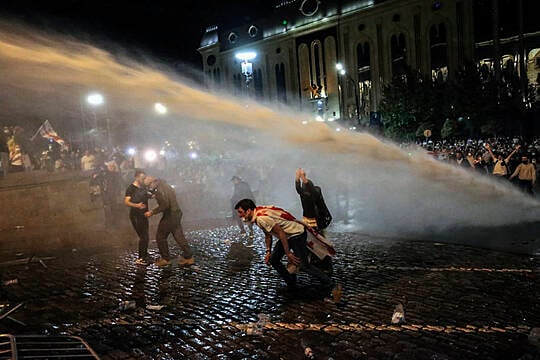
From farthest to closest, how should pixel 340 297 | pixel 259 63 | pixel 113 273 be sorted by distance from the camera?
pixel 259 63, pixel 113 273, pixel 340 297

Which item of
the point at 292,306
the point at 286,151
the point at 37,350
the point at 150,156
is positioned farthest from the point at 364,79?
the point at 37,350

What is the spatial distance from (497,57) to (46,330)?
127 feet

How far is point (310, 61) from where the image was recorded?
5691 centimetres

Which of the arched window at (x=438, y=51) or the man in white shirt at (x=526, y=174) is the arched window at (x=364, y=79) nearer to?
the arched window at (x=438, y=51)

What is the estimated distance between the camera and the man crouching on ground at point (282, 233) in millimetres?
6285

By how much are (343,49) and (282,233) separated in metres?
49.9

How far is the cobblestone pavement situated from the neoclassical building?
114 feet

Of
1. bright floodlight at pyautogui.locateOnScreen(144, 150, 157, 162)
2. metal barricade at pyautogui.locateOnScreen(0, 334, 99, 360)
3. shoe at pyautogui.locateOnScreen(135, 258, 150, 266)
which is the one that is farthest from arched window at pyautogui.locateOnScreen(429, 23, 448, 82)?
metal barricade at pyautogui.locateOnScreen(0, 334, 99, 360)

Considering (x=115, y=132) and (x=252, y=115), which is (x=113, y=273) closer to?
(x=252, y=115)

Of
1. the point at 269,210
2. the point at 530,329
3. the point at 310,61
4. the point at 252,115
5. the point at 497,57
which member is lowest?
the point at 530,329

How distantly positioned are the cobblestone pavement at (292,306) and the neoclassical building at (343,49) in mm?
34800

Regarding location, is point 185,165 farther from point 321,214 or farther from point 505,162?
point 321,214

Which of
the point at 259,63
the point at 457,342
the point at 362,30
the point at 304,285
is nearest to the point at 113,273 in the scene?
the point at 304,285

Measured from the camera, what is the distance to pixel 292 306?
6188 mm
